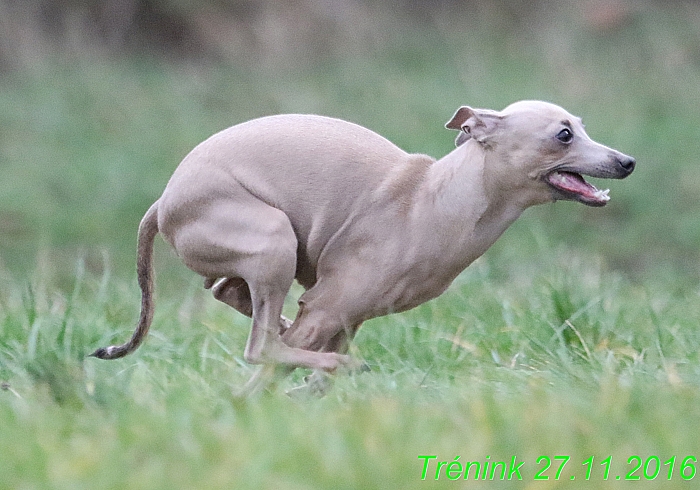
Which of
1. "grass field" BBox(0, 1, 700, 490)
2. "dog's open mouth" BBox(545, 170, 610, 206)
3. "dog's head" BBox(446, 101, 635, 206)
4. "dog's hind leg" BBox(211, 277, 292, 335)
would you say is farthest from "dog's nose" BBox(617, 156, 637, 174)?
"dog's hind leg" BBox(211, 277, 292, 335)

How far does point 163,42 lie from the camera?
47.3ft

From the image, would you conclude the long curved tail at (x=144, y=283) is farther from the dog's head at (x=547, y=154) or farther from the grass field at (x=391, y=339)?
the dog's head at (x=547, y=154)

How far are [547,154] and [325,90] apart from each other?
855 cm

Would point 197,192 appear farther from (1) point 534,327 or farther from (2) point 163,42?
(2) point 163,42

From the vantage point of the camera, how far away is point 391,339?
505 cm

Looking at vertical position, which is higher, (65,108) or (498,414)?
(498,414)

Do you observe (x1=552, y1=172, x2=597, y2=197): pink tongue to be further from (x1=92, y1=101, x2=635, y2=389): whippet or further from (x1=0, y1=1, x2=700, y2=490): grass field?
(x1=0, y1=1, x2=700, y2=490): grass field

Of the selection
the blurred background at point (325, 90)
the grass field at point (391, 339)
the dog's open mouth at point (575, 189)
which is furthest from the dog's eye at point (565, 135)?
the blurred background at point (325, 90)

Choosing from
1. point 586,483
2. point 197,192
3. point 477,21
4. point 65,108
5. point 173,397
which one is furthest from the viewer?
point 477,21

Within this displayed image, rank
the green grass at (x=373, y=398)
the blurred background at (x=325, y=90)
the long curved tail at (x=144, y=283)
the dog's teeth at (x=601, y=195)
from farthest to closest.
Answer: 1. the blurred background at (x=325, y=90)
2. the long curved tail at (x=144, y=283)
3. the dog's teeth at (x=601, y=195)
4. the green grass at (x=373, y=398)

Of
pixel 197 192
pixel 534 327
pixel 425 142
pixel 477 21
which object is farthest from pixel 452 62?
pixel 197 192

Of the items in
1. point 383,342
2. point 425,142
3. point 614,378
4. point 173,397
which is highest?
point 614,378

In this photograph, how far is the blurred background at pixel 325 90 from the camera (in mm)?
9594

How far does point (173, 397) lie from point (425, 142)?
7.21 meters
